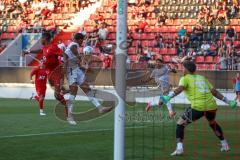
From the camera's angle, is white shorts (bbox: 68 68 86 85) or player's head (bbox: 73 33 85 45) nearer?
player's head (bbox: 73 33 85 45)

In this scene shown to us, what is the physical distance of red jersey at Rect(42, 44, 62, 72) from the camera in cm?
1597

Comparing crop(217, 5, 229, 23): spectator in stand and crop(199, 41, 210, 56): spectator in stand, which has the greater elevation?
crop(217, 5, 229, 23): spectator in stand

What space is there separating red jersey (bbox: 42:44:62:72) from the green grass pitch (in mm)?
1392

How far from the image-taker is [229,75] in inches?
1011

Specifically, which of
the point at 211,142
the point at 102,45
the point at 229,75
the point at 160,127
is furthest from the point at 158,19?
the point at 211,142

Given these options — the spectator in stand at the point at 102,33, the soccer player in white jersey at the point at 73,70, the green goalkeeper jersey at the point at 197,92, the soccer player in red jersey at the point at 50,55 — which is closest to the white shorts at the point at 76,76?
the soccer player in white jersey at the point at 73,70

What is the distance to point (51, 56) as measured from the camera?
52.5 feet

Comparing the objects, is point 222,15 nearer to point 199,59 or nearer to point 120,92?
point 199,59

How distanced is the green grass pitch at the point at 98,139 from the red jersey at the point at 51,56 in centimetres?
139

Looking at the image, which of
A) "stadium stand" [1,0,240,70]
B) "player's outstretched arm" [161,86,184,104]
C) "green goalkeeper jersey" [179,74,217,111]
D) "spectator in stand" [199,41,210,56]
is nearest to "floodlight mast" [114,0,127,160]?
"player's outstretched arm" [161,86,184,104]

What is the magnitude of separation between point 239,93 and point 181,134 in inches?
569

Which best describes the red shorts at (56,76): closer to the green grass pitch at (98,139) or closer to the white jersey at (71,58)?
the green grass pitch at (98,139)

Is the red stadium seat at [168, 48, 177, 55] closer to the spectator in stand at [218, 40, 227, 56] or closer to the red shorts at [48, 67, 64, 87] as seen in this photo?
the spectator in stand at [218, 40, 227, 56]

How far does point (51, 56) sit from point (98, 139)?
4.59m
